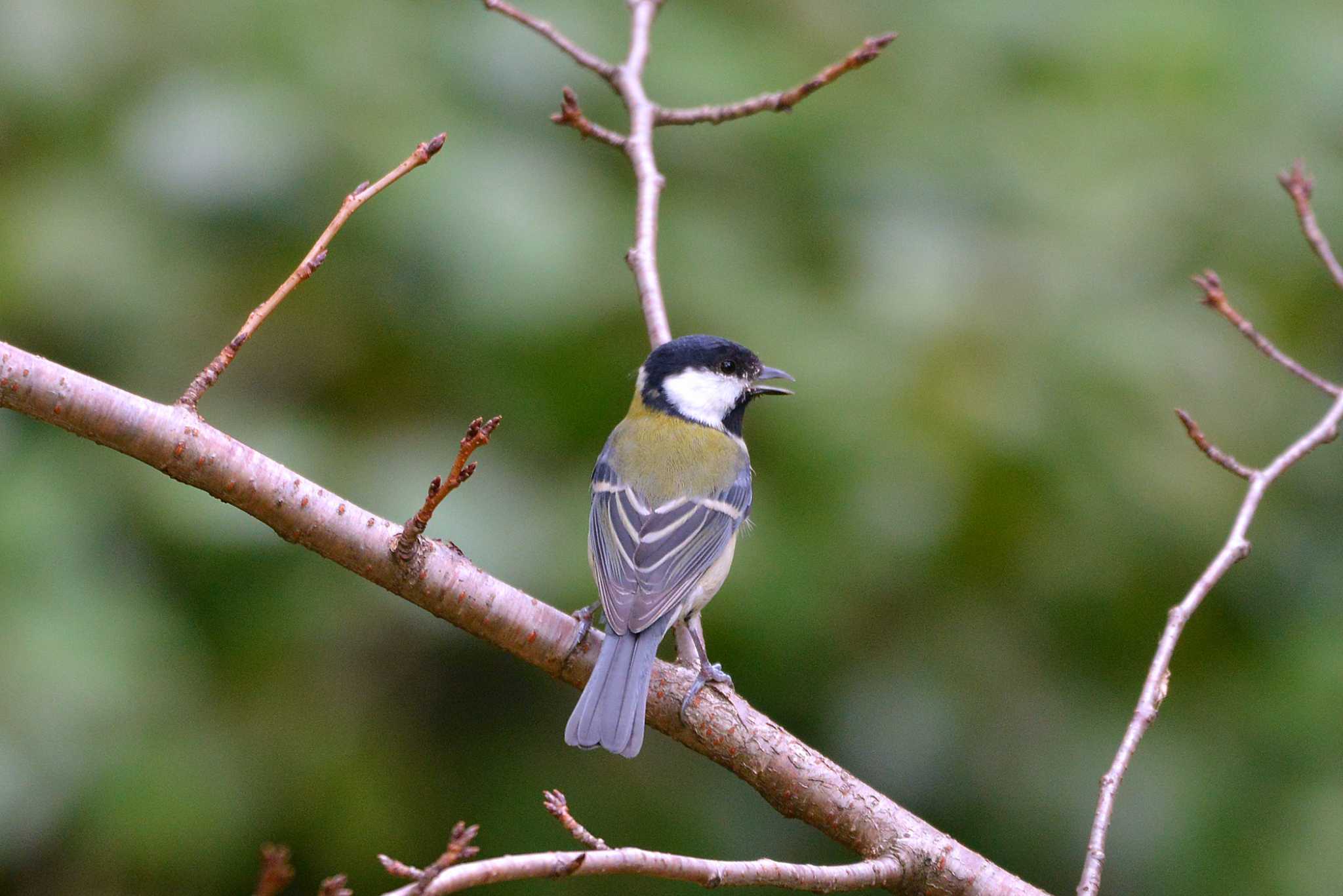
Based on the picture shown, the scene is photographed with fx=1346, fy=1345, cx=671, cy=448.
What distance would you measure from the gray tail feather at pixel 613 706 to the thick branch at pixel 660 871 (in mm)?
484

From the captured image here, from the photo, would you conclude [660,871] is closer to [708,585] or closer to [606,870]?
[606,870]

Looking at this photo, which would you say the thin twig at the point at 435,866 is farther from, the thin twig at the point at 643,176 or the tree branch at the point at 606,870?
the thin twig at the point at 643,176

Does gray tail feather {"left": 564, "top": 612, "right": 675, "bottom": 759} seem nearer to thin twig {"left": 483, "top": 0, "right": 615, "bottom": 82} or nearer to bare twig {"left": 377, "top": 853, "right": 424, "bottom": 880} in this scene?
bare twig {"left": 377, "top": 853, "right": 424, "bottom": 880}

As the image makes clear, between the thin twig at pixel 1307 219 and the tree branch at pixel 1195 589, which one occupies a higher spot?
the thin twig at pixel 1307 219

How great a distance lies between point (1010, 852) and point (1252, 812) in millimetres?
596

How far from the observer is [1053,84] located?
16.0 feet

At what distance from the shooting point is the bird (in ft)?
7.55

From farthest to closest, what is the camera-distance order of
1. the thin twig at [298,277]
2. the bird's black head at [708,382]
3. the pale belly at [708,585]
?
1. the bird's black head at [708,382]
2. the pale belly at [708,585]
3. the thin twig at [298,277]

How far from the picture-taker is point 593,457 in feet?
12.1

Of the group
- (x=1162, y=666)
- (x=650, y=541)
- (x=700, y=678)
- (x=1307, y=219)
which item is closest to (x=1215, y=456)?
(x=1162, y=666)

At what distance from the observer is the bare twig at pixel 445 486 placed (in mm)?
1629

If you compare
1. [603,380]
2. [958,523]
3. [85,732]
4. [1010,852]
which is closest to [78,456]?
[85,732]

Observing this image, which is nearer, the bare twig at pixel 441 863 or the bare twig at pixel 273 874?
the bare twig at pixel 273 874

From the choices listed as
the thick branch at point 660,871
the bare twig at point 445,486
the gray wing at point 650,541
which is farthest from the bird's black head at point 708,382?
the thick branch at point 660,871
